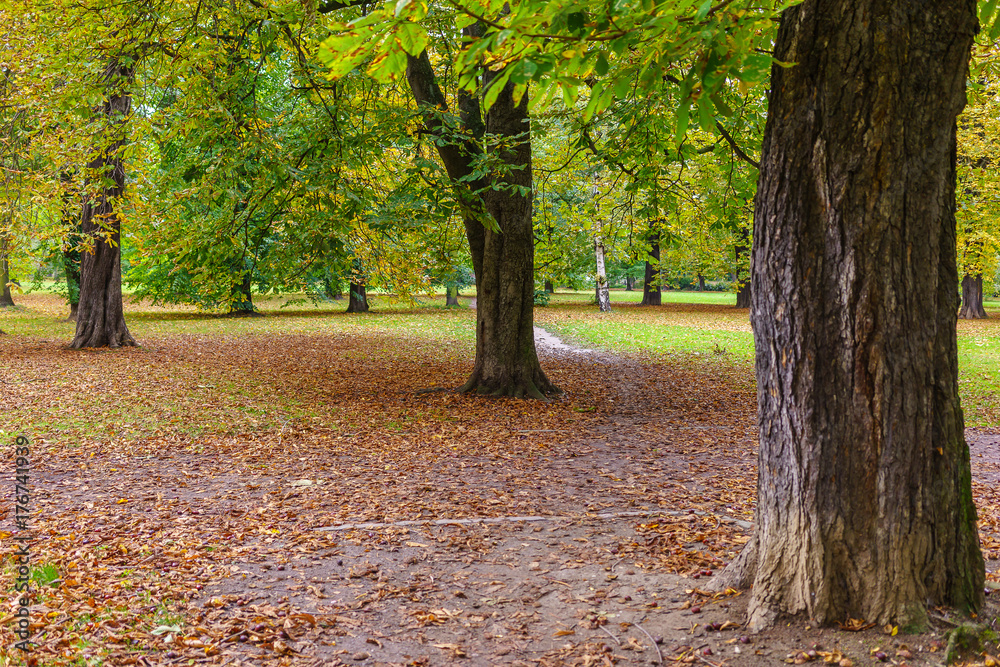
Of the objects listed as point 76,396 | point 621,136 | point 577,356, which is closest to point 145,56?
point 76,396

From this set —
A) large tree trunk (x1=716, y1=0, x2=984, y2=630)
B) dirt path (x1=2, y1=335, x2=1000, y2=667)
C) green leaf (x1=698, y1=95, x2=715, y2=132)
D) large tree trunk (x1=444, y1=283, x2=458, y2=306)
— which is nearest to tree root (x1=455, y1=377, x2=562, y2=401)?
dirt path (x1=2, y1=335, x2=1000, y2=667)

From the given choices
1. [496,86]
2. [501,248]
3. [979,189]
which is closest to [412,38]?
[496,86]

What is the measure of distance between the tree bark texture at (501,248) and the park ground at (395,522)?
2.05 feet

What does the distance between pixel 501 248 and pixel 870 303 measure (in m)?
7.17

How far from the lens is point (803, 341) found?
3.11 meters

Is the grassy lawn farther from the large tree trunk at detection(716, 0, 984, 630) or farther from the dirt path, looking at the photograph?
the large tree trunk at detection(716, 0, 984, 630)

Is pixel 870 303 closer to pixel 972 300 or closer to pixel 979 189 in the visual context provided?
pixel 979 189

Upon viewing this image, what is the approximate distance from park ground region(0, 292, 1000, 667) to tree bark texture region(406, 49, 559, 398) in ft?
2.05

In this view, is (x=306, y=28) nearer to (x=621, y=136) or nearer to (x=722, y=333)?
(x=621, y=136)

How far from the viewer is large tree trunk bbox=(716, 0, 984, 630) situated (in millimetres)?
2936

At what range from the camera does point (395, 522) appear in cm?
520

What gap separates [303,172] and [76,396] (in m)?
4.95

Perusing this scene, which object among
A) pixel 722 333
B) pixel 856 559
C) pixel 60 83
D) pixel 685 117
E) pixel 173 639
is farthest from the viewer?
pixel 722 333

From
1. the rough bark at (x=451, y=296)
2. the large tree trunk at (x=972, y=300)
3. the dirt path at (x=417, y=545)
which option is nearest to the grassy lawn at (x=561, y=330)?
the large tree trunk at (x=972, y=300)
